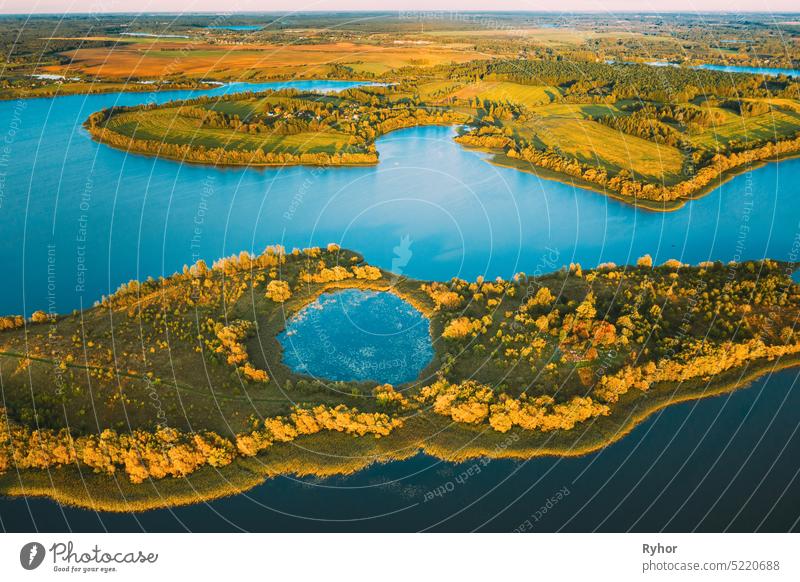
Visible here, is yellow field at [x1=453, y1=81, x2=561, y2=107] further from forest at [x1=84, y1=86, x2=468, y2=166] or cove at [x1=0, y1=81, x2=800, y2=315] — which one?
cove at [x1=0, y1=81, x2=800, y2=315]

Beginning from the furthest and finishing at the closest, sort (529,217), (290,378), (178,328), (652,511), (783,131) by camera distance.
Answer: (783,131), (529,217), (178,328), (290,378), (652,511)

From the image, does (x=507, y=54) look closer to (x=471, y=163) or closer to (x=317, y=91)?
(x=317, y=91)

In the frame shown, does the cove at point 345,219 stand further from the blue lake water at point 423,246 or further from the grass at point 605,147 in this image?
the grass at point 605,147

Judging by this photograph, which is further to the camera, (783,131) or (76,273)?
(783,131)

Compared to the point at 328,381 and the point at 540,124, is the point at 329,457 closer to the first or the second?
the point at 328,381

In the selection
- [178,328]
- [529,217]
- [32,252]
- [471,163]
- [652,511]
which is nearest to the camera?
[652,511]
